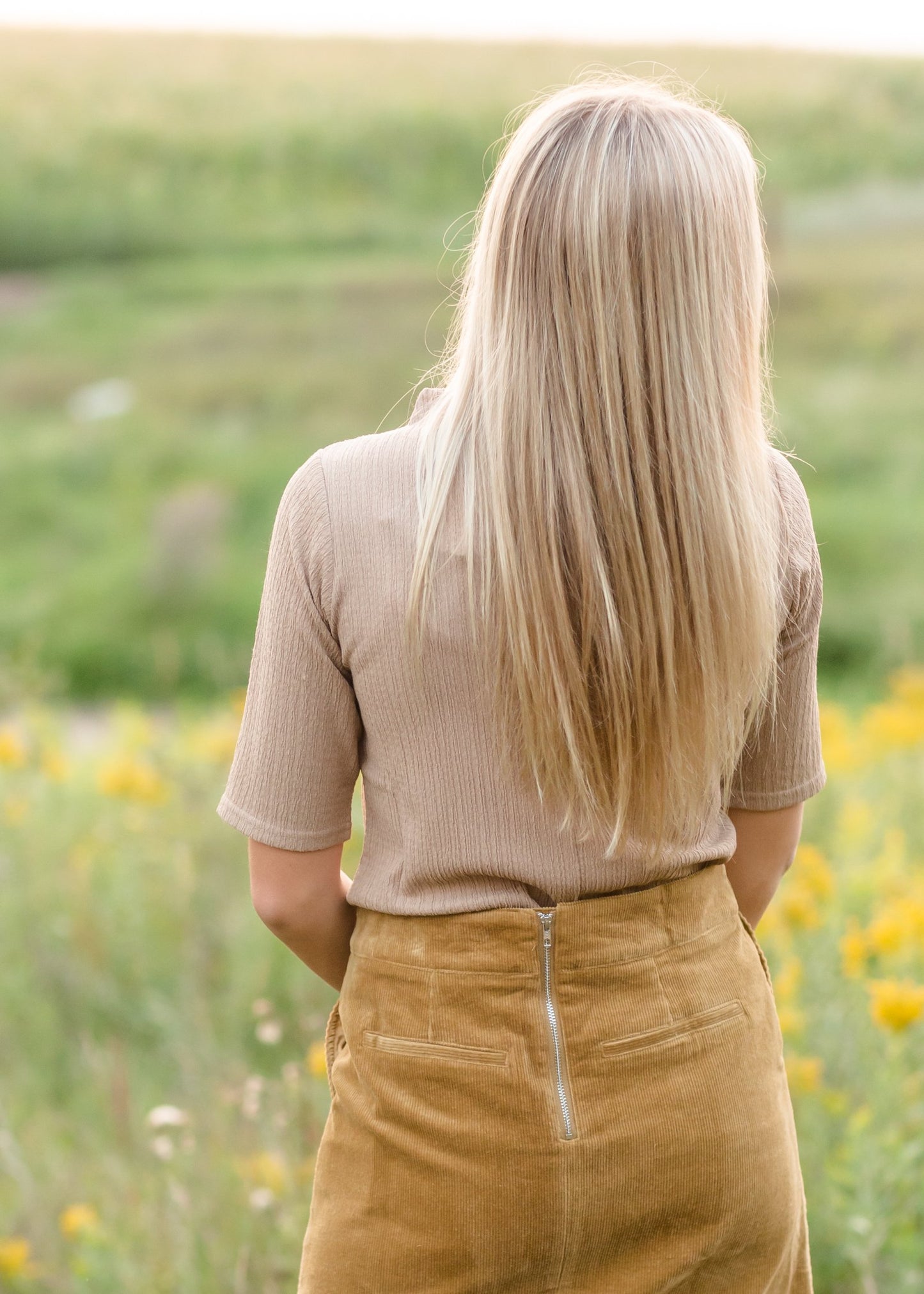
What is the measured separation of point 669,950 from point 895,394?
26.1 ft

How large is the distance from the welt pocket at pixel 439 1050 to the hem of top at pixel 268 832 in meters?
0.18

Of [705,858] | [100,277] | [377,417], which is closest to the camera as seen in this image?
[705,858]

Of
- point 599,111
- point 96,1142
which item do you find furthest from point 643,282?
point 96,1142

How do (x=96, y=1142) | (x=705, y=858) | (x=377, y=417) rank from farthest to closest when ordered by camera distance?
(x=377, y=417) < (x=96, y=1142) < (x=705, y=858)

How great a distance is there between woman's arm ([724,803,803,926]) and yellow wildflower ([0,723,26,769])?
2.13m

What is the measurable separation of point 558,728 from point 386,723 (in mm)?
149

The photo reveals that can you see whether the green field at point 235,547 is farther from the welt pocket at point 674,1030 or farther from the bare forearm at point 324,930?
the welt pocket at point 674,1030

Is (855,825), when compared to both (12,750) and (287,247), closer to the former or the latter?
(12,750)

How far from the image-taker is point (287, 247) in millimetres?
9406

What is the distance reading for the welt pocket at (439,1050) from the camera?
3.56 feet

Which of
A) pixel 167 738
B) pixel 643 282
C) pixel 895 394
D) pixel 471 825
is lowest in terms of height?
pixel 895 394

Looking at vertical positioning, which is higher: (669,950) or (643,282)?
(643,282)

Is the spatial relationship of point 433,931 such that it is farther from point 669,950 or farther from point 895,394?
point 895,394

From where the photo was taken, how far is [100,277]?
9242 mm
